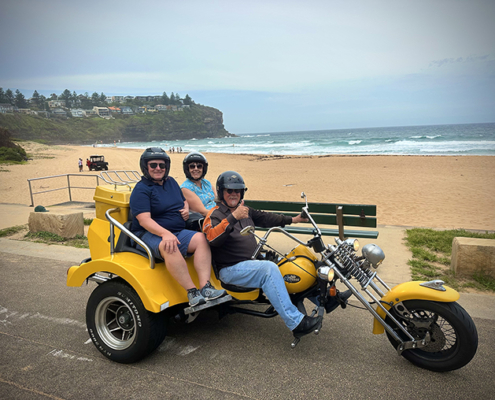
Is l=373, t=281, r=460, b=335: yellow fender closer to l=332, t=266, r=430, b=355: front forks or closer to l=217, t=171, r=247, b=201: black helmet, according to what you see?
l=332, t=266, r=430, b=355: front forks

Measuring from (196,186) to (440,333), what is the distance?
125 inches

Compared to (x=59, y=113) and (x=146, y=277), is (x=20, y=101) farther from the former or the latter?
(x=146, y=277)

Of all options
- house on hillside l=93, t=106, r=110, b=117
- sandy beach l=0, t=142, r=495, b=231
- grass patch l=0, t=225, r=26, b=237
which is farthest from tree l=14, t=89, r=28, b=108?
grass patch l=0, t=225, r=26, b=237

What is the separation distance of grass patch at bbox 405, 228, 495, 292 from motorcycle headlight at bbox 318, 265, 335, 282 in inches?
98.7

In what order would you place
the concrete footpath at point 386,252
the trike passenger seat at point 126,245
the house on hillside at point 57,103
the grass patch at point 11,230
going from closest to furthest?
the trike passenger seat at point 126,245, the concrete footpath at point 386,252, the grass patch at point 11,230, the house on hillside at point 57,103

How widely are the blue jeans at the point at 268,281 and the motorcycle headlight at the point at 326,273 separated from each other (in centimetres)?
33

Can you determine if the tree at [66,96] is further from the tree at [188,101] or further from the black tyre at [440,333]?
the black tyre at [440,333]

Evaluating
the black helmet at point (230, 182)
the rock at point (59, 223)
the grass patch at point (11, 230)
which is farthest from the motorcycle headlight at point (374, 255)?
the grass patch at point (11, 230)

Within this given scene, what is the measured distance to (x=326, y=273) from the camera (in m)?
2.80

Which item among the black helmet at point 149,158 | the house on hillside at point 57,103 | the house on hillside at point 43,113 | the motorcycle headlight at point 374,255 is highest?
the house on hillside at point 57,103

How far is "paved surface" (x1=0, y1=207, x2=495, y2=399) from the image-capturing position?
8.76 feet

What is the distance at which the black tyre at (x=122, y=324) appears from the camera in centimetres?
295

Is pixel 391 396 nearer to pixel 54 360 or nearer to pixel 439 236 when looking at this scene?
pixel 54 360

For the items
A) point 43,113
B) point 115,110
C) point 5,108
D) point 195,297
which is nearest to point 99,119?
point 43,113
